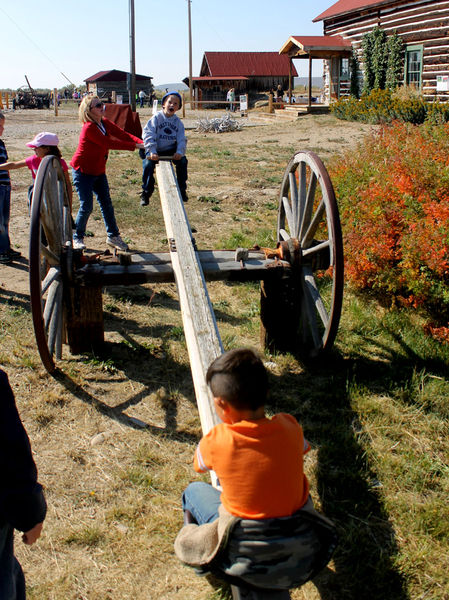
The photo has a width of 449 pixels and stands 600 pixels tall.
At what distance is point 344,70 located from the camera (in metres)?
26.0

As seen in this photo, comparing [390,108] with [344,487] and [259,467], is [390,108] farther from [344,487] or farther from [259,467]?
[259,467]

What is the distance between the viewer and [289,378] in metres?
4.34

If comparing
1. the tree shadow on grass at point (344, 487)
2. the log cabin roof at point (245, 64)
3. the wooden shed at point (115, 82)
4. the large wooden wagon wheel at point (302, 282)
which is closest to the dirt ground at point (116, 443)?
the tree shadow on grass at point (344, 487)

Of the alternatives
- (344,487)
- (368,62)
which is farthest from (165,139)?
(368,62)

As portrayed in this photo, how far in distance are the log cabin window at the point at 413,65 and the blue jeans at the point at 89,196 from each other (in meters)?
17.2

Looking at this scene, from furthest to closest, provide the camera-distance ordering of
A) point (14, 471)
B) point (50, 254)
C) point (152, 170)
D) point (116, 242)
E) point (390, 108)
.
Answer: point (390, 108), point (152, 170), point (116, 242), point (50, 254), point (14, 471)

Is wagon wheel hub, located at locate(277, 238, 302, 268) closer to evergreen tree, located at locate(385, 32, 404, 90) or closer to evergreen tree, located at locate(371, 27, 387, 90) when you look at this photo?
evergreen tree, located at locate(385, 32, 404, 90)

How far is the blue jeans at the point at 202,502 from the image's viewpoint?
229cm

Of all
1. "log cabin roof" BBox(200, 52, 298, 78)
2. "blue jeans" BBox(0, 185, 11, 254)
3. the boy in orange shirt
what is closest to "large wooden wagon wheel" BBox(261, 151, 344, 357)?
the boy in orange shirt

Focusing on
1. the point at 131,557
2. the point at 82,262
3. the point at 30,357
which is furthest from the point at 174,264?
the point at 131,557

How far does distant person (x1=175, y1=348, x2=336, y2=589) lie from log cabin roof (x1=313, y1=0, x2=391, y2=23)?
2356 centimetres

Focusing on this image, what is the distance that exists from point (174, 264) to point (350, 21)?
2502 cm

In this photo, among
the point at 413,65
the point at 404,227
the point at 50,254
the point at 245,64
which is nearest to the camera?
the point at 50,254

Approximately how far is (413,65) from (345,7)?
6257 mm
